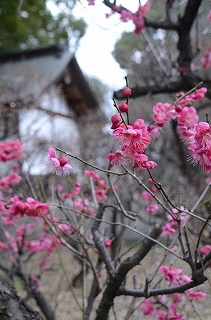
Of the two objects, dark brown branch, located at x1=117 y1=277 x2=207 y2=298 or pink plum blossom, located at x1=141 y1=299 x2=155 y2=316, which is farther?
pink plum blossom, located at x1=141 y1=299 x2=155 y2=316

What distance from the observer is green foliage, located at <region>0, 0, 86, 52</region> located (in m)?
9.66

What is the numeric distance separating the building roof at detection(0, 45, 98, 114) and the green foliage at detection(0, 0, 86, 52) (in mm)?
651

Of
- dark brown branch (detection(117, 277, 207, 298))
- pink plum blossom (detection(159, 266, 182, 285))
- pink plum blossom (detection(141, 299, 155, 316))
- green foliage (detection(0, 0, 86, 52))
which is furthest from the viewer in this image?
green foliage (detection(0, 0, 86, 52))

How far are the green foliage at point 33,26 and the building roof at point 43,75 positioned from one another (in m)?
0.65

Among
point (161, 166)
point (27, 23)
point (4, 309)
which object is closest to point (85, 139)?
point (161, 166)

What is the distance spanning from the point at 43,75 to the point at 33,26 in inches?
113

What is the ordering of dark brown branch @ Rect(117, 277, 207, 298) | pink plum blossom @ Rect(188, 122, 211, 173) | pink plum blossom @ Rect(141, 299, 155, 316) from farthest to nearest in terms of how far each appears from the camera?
pink plum blossom @ Rect(141, 299, 155, 316) → dark brown branch @ Rect(117, 277, 207, 298) → pink plum blossom @ Rect(188, 122, 211, 173)

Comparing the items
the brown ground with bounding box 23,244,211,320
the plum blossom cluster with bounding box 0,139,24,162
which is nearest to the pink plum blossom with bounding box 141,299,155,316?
the brown ground with bounding box 23,244,211,320

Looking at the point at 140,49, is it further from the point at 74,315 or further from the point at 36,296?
the point at 36,296

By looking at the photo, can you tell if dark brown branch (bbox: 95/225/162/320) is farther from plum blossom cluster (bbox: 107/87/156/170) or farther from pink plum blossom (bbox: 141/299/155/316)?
plum blossom cluster (bbox: 107/87/156/170)

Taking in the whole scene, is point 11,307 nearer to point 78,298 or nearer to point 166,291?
point 166,291

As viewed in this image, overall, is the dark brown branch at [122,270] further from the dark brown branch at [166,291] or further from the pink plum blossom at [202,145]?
the pink plum blossom at [202,145]

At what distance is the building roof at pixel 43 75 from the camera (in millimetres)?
7801

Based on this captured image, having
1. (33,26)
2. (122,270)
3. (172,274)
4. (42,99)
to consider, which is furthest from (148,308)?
(33,26)
